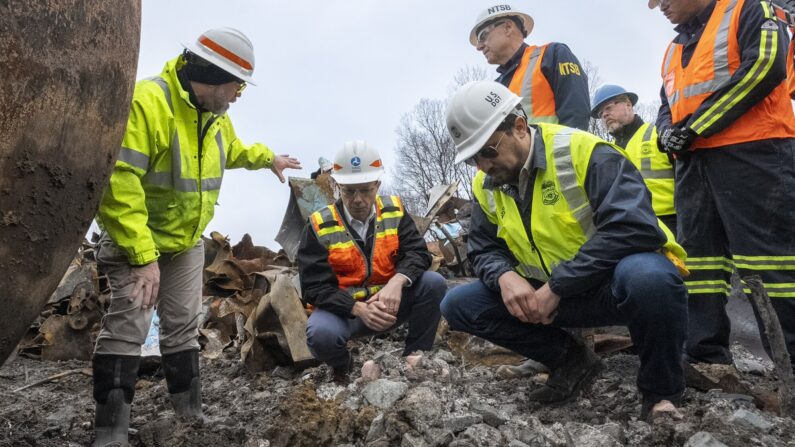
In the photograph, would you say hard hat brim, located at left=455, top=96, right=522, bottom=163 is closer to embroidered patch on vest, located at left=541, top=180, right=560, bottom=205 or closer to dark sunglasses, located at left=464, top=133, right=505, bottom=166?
dark sunglasses, located at left=464, top=133, right=505, bottom=166

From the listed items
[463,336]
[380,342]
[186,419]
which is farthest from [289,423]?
[380,342]

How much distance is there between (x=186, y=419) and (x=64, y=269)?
4.51ft

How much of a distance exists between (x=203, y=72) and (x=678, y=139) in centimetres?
259

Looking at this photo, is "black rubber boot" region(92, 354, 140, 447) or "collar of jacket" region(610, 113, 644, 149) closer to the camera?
"black rubber boot" region(92, 354, 140, 447)

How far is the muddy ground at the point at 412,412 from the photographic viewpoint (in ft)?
7.39

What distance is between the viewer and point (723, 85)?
10.9ft

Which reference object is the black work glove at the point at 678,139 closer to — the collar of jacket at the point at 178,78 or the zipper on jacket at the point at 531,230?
the zipper on jacket at the point at 531,230

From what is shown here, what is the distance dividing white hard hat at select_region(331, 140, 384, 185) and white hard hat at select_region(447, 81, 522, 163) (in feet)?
3.87

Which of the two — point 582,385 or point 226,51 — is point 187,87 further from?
point 582,385

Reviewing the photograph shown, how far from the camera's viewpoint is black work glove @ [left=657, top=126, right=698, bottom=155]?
3.42 metres

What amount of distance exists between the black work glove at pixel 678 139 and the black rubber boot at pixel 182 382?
9.60 feet

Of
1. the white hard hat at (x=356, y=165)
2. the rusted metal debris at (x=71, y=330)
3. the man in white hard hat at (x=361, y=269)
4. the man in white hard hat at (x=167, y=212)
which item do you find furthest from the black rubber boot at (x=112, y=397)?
the rusted metal debris at (x=71, y=330)

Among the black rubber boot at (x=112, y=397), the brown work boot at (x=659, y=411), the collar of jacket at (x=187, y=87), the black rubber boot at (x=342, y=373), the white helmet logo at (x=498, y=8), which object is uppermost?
the white helmet logo at (x=498, y=8)

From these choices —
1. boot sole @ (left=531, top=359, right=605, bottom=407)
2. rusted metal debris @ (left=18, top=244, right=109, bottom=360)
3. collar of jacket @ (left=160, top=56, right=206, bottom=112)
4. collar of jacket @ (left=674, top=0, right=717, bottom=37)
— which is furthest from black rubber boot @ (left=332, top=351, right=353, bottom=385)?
rusted metal debris @ (left=18, top=244, right=109, bottom=360)
